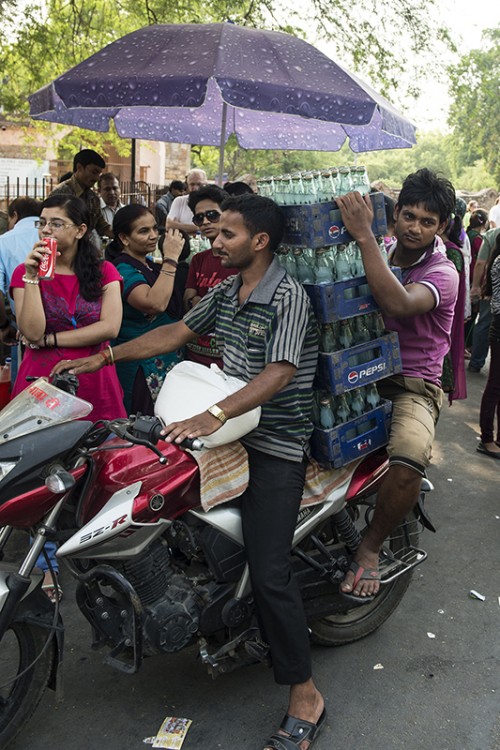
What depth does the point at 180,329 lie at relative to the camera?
3.40 meters

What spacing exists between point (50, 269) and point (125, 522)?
51.5 inches

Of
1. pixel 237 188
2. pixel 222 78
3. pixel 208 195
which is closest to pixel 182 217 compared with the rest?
pixel 237 188

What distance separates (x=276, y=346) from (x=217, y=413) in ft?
1.26

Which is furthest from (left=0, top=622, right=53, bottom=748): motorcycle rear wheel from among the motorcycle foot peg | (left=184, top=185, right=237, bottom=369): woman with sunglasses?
(left=184, top=185, right=237, bottom=369): woman with sunglasses

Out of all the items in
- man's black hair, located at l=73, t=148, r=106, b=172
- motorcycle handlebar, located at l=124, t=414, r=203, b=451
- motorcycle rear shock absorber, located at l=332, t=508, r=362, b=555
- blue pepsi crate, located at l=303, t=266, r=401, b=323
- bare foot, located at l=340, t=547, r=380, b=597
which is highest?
man's black hair, located at l=73, t=148, r=106, b=172

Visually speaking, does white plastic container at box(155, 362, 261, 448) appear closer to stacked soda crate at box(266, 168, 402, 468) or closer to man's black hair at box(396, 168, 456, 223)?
stacked soda crate at box(266, 168, 402, 468)

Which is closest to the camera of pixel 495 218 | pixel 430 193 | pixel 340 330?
pixel 340 330

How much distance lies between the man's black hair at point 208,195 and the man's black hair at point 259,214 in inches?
80.0

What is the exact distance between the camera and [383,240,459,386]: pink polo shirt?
11.7 ft

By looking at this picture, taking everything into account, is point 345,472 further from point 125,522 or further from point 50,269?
point 50,269

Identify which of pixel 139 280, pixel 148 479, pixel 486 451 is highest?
pixel 139 280

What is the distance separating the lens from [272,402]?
3.11 m

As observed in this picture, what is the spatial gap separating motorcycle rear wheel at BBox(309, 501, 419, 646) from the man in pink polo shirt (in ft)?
1.01

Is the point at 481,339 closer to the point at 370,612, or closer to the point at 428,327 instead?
the point at 428,327
